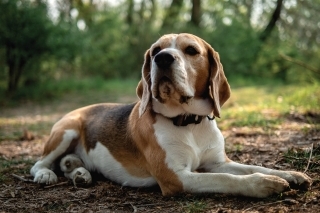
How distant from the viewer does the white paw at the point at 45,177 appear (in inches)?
172

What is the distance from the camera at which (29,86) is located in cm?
1430

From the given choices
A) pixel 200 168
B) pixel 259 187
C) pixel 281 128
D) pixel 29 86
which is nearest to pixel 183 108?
pixel 200 168

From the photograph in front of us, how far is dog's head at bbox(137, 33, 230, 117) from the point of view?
11.9 ft

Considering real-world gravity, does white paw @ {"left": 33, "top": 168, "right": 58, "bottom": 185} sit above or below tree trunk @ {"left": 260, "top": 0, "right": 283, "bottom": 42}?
below

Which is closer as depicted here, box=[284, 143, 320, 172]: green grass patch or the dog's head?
the dog's head

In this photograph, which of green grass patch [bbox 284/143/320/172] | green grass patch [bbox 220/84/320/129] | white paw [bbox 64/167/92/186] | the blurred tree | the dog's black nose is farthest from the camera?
the blurred tree

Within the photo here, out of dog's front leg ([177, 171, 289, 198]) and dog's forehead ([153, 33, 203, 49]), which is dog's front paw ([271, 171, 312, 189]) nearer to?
dog's front leg ([177, 171, 289, 198])

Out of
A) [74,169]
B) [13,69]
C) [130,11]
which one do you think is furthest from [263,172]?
[130,11]

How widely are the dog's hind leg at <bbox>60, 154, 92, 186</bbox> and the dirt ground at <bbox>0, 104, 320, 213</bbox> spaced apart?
0.30 feet

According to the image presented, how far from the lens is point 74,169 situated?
15.2ft

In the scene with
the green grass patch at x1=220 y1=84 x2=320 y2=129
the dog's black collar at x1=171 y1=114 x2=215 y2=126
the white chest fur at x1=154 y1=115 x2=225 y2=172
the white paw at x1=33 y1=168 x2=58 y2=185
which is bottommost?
the green grass patch at x1=220 y1=84 x2=320 y2=129

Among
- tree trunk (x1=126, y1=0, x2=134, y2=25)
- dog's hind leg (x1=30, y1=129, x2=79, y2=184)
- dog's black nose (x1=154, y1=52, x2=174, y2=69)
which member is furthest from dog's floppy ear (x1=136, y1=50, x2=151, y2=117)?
tree trunk (x1=126, y1=0, x2=134, y2=25)

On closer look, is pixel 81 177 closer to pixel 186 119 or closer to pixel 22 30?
pixel 186 119

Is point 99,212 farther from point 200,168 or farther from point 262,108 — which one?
point 262,108
